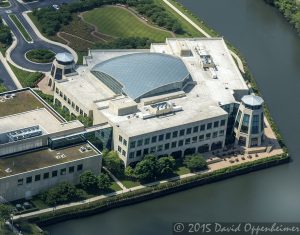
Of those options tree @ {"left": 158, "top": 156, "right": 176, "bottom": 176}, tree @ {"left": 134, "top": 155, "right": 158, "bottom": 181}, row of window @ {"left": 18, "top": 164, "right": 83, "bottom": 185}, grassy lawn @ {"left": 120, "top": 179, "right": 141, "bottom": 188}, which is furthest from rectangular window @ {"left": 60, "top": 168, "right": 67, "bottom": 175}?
tree @ {"left": 158, "top": 156, "right": 176, "bottom": 176}

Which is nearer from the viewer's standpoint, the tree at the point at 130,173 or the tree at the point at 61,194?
the tree at the point at 61,194

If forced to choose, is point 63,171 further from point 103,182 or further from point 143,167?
point 143,167

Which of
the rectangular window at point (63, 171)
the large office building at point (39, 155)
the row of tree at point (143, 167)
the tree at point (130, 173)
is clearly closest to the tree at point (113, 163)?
the row of tree at point (143, 167)

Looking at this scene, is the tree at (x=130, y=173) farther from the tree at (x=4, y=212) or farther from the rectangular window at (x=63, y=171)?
the tree at (x=4, y=212)

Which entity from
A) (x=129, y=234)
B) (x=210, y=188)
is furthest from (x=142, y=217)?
(x=210, y=188)

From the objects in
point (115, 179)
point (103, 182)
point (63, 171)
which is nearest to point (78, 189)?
point (63, 171)
